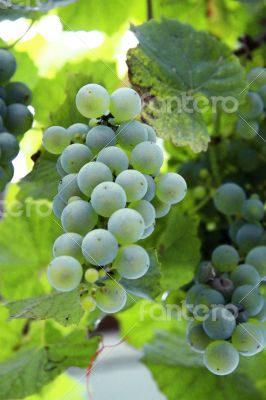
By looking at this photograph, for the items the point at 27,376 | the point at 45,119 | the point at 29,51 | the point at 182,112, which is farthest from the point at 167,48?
the point at 27,376

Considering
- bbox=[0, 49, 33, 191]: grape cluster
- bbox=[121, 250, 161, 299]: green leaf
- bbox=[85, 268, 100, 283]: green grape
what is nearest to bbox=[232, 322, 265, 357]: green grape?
bbox=[121, 250, 161, 299]: green leaf

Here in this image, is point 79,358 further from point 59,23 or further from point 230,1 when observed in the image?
point 230,1

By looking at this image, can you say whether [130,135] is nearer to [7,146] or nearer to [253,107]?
[7,146]

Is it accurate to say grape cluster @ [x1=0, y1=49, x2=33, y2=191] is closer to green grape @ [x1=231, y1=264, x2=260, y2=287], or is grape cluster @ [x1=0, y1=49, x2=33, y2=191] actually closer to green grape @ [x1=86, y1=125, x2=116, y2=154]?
green grape @ [x1=86, y1=125, x2=116, y2=154]

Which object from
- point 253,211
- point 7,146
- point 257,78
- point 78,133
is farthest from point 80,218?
point 257,78

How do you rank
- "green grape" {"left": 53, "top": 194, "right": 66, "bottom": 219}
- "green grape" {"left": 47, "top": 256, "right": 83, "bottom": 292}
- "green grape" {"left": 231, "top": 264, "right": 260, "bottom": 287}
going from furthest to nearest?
1. "green grape" {"left": 231, "top": 264, "right": 260, "bottom": 287}
2. "green grape" {"left": 53, "top": 194, "right": 66, "bottom": 219}
3. "green grape" {"left": 47, "top": 256, "right": 83, "bottom": 292}

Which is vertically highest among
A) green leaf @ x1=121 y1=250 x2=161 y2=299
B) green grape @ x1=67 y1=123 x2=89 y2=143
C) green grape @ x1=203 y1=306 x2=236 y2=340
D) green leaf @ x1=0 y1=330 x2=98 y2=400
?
green grape @ x1=67 y1=123 x2=89 y2=143

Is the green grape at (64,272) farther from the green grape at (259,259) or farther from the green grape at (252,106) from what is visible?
the green grape at (252,106)
